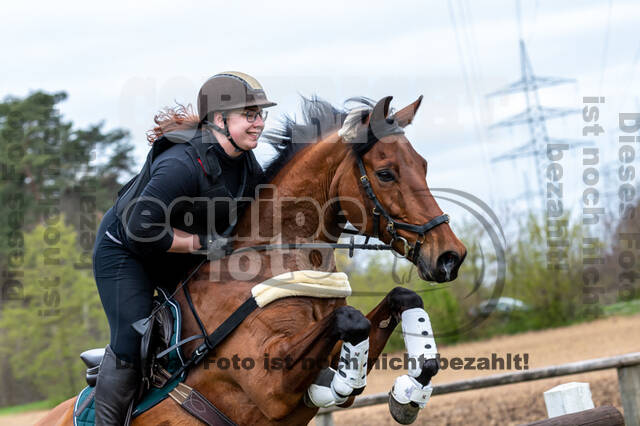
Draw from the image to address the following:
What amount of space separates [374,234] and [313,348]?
68cm

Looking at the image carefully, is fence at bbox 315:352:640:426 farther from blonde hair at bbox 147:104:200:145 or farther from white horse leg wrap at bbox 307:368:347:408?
blonde hair at bbox 147:104:200:145

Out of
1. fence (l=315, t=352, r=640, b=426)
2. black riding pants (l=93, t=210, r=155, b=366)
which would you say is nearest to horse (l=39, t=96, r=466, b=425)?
black riding pants (l=93, t=210, r=155, b=366)

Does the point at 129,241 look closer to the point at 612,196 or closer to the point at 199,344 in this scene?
the point at 199,344

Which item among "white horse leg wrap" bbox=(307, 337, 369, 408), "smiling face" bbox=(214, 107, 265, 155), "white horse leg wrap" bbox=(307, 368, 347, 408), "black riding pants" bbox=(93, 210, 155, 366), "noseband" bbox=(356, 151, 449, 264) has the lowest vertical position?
"white horse leg wrap" bbox=(307, 368, 347, 408)

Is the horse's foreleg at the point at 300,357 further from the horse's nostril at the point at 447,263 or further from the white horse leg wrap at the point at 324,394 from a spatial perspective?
the horse's nostril at the point at 447,263

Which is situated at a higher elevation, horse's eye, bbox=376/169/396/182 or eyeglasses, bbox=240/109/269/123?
eyeglasses, bbox=240/109/269/123

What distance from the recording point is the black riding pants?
143 inches

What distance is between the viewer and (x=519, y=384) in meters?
10.9

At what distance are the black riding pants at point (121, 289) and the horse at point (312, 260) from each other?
25 cm

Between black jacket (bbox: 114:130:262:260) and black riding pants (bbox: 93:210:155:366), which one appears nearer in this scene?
black jacket (bbox: 114:130:262:260)

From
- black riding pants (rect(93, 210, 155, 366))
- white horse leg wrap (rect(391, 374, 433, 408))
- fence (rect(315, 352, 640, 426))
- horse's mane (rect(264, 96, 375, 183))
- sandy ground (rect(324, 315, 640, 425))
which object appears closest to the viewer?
white horse leg wrap (rect(391, 374, 433, 408))

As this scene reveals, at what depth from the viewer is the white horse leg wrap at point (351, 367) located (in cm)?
327

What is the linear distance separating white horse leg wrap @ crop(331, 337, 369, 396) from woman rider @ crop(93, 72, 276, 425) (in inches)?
38.6

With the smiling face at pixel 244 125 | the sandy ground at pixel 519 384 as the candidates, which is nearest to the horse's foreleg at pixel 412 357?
the smiling face at pixel 244 125
